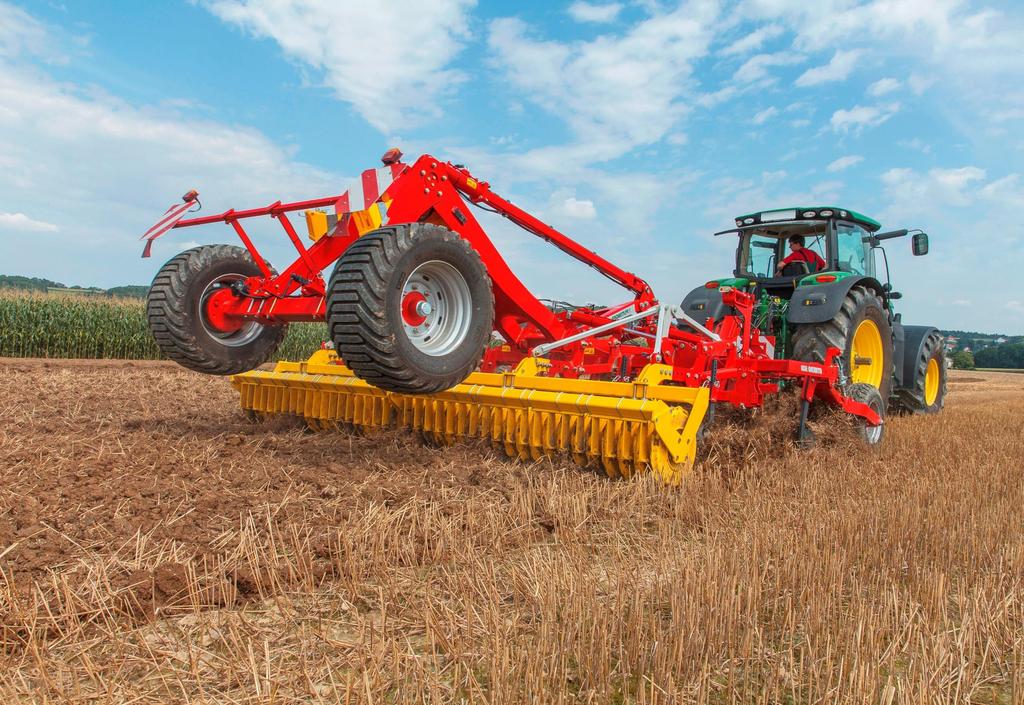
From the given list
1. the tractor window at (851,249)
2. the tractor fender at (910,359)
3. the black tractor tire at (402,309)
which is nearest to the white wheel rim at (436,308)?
the black tractor tire at (402,309)

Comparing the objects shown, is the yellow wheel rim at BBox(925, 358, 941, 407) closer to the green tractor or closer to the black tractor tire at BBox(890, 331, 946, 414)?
the black tractor tire at BBox(890, 331, 946, 414)

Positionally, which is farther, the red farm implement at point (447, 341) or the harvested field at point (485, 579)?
the red farm implement at point (447, 341)

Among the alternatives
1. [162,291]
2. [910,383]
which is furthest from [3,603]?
[910,383]

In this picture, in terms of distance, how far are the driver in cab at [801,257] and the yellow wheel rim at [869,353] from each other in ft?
2.39

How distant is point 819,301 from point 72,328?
51.0 ft

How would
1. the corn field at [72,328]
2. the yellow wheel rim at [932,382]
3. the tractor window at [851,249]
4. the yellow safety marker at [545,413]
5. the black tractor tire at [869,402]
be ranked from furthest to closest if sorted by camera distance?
the corn field at [72,328]
the yellow wheel rim at [932,382]
the tractor window at [851,249]
the black tractor tire at [869,402]
the yellow safety marker at [545,413]

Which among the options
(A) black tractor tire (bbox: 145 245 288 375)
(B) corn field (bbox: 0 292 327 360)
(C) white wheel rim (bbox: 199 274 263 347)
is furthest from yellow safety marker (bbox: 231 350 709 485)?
(B) corn field (bbox: 0 292 327 360)

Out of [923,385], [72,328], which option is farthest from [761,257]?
[72,328]

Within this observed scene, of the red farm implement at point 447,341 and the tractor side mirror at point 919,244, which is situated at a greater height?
the tractor side mirror at point 919,244

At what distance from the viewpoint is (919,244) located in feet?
24.6

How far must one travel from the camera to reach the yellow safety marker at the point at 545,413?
4.61 metres

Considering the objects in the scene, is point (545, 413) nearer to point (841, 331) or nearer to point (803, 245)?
point (841, 331)

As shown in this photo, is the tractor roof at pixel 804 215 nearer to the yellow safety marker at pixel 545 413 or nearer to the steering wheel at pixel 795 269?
the steering wheel at pixel 795 269

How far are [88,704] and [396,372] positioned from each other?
223 centimetres
